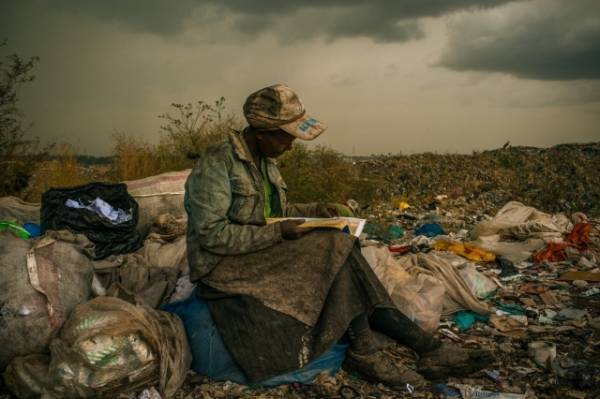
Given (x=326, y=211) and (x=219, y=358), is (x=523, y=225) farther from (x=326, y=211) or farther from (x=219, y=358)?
(x=219, y=358)

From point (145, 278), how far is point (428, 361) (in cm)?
199

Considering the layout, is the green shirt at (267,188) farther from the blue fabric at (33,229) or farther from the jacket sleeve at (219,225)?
the blue fabric at (33,229)

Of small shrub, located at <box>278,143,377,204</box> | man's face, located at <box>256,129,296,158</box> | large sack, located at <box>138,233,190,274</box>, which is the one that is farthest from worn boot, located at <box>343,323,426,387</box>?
small shrub, located at <box>278,143,377,204</box>

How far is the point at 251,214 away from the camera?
2766mm

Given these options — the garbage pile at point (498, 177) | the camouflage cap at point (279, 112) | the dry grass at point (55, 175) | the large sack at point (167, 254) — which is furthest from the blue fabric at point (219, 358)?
the garbage pile at point (498, 177)

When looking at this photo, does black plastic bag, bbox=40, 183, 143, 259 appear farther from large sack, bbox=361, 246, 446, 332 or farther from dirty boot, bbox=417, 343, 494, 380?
dirty boot, bbox=417, 343, 494, 380

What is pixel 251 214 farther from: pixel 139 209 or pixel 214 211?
pixel 139 209

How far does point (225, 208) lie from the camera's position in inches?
103

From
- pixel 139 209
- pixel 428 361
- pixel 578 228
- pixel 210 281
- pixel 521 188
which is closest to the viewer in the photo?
pixel 210 281

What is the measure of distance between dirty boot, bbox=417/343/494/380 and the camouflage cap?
1400 mm

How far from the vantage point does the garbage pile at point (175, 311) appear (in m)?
2.49

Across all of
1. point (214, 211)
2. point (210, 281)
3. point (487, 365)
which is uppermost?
point (214, 211)

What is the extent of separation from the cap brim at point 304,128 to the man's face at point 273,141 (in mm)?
58

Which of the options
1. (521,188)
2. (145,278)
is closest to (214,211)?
(145,278)
